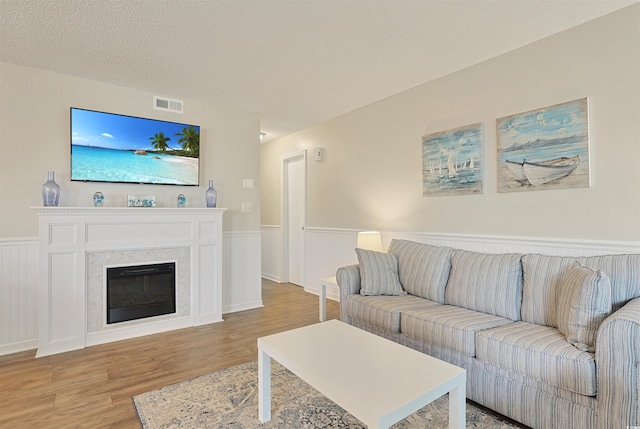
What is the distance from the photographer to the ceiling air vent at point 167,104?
3.48 metres

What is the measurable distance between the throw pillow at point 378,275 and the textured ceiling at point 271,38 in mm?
1755

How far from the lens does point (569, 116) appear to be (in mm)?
2363

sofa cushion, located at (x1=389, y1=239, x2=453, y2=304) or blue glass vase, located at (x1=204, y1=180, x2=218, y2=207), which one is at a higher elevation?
blue glass vase, located at (x1=204, y1=180, x2=218, y2=207)

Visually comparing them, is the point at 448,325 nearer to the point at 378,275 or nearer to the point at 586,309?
the point at 586,309

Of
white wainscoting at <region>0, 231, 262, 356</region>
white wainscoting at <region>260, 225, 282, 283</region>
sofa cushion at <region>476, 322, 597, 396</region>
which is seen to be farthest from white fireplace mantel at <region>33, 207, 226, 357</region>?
sofa cushion at <region>476, 322, 597, 396</region>

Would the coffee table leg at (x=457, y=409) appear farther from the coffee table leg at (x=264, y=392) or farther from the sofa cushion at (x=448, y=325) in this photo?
the coffee table leg at (x=264, y=392)

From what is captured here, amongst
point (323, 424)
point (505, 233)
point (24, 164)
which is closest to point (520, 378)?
point (323, 424)

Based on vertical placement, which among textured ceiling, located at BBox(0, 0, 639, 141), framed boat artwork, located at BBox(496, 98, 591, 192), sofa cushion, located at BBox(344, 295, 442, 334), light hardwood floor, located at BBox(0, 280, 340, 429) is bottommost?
light hardwood floor, located at BBox(0, 280, 340, 429)

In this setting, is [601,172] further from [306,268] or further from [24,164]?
[24,164]

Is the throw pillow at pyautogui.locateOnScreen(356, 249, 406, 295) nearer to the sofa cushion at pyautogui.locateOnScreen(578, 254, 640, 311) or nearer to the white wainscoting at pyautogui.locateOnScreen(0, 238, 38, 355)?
the sofa cushion at pyautogui.locateOnScreen(578, 254, 640, 311)

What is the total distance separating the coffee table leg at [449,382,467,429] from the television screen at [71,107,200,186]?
320 cm

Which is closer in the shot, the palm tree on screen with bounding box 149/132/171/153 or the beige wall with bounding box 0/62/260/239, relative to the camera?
the beige wall with bounding box 0/62/260/239

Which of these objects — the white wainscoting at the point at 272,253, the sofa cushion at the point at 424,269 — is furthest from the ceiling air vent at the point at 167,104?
the sofa cushion at the point at 424,269

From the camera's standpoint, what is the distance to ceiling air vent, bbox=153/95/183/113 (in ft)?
11.4
